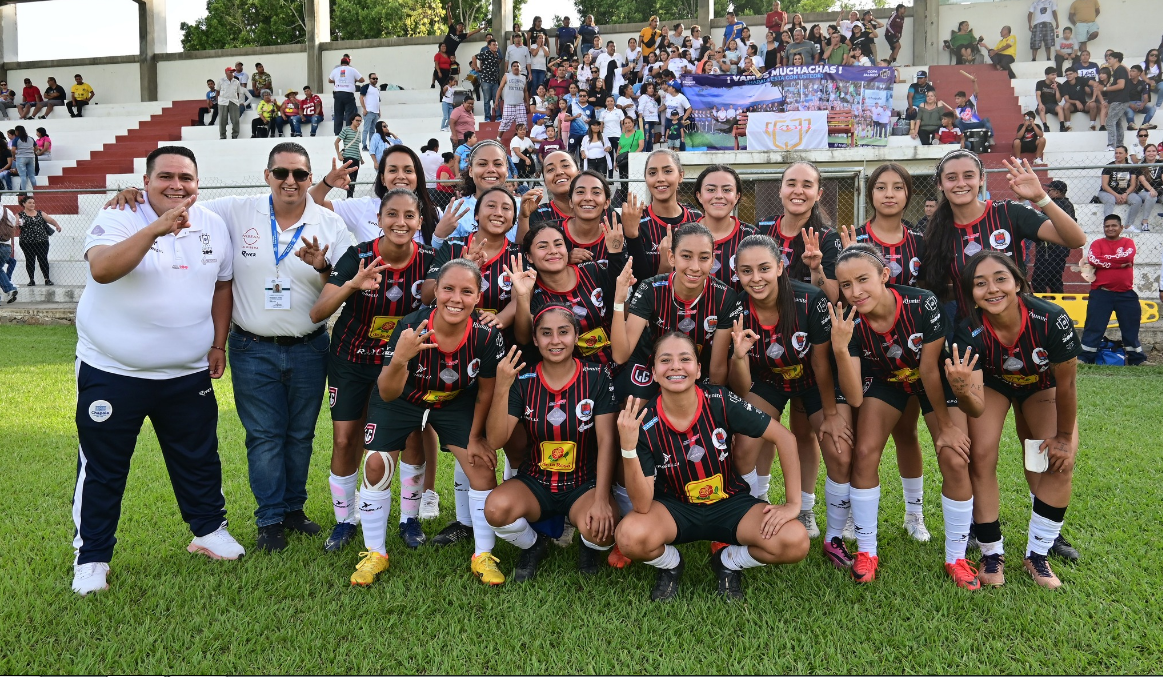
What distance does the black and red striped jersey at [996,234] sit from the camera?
4.25m

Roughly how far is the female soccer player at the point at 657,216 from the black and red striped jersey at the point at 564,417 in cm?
74

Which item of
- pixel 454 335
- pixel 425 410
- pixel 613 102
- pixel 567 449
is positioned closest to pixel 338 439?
pixel 425 410

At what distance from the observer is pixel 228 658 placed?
3.21 m

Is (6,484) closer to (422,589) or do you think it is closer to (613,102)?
(422,589)

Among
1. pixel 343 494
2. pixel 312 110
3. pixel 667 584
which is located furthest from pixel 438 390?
pixel 312 110

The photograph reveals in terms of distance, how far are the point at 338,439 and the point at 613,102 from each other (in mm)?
12138

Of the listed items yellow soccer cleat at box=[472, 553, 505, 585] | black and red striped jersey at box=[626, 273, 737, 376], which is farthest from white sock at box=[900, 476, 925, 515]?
yellow soccer cleat at box=[472, 553, 505, 585]

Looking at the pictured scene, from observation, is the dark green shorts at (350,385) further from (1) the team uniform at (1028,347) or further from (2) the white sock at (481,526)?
(1) the team uniform at (1028,347)

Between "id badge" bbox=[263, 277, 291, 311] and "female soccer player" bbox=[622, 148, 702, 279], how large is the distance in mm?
1871

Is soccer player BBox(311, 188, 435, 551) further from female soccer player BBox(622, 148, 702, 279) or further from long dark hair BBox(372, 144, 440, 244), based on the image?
female soccer player BBox(622, 148, 702, 279)

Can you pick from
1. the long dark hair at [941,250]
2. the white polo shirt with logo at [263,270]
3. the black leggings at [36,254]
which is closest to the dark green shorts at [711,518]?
the long dark hair at [941,250]

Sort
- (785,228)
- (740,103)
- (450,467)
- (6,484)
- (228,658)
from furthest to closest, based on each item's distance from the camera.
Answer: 1. (740,103)
2. (450,467)
3. (6,484)
4. (785,228)
5. (228,658)

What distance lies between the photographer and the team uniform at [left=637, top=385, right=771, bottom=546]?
→ 383cm

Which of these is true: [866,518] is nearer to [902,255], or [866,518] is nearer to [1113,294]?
[902,255]
